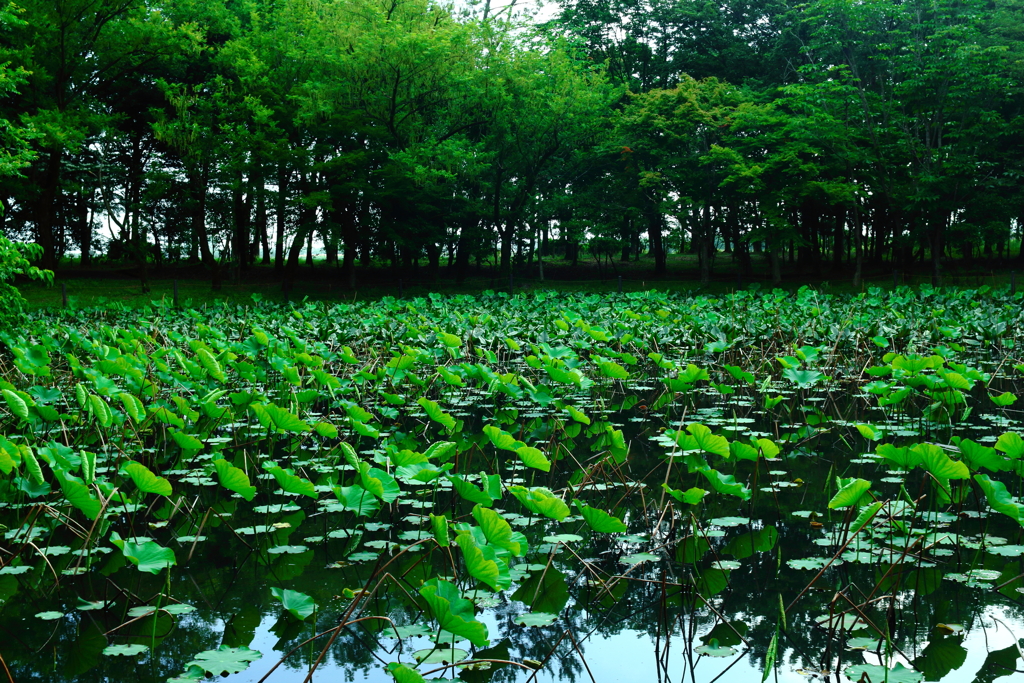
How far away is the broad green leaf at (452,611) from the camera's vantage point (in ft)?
6.79

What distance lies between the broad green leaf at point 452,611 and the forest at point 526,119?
2158 centimetres

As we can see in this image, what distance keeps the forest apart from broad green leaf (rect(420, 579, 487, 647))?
21578 millimetres

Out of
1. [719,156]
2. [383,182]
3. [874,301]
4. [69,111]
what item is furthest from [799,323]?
[69,111]

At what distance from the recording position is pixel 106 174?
29188mm

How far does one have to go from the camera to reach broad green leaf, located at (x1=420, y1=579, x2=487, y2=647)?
207 centimetres

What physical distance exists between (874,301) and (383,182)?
1723cm

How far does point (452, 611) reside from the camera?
7.18 feet

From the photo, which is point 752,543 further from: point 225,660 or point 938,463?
point 225,660

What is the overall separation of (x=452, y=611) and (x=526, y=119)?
24.0m

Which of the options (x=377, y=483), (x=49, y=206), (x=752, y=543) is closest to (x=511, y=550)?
(x=377, y=483)


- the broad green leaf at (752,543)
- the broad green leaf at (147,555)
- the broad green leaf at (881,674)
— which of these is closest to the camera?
the broad green leaf at (881,674)

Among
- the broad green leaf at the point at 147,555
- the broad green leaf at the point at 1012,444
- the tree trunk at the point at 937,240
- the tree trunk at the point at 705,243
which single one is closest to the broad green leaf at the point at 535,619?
the broad green leaf at the point at 147,555

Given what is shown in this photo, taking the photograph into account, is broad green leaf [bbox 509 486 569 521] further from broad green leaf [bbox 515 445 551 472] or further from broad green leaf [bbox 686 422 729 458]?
broad green leaf [bbox 686 422 729 458]

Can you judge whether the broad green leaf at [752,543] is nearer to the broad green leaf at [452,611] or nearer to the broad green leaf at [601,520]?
the broad green leaf at [601,520]
